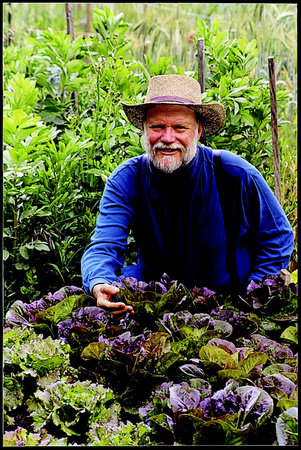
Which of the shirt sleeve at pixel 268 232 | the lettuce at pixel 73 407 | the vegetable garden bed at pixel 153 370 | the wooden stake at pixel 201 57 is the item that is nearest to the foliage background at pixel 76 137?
the wooden stake at pixel 201 57

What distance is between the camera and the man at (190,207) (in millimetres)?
2176

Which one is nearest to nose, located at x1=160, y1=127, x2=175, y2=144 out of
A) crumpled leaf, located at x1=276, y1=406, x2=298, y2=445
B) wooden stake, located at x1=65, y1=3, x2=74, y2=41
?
crumpled leaf, located at x1=276, y1=406, x2=298, y2=445

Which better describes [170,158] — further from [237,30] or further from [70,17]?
[237,30]

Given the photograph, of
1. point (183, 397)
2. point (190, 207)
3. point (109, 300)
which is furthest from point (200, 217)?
point (183, 397)

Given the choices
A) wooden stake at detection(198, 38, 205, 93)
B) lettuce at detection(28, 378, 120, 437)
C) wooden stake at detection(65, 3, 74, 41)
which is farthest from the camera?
wooden stake at detection(65, 3, 74, 41)

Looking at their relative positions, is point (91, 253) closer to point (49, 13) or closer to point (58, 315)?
point (58, 315)

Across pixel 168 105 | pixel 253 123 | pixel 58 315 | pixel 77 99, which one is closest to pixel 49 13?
pixel 77 99

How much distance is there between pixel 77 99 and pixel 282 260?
1.62m

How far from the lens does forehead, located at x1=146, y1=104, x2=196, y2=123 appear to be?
2154 mm

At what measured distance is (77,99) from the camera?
10.9 feet

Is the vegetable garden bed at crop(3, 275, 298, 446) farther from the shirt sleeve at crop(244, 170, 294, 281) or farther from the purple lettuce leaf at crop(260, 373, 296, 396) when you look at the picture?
the shirt sleeve at crop(244, 170, 294, 281)

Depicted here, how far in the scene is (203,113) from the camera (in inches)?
90.4

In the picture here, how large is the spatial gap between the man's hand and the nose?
608 mm

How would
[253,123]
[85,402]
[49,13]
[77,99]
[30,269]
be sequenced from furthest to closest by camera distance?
[49,13]
[77,99]
[253,123]
[30,269]
[85,402]
